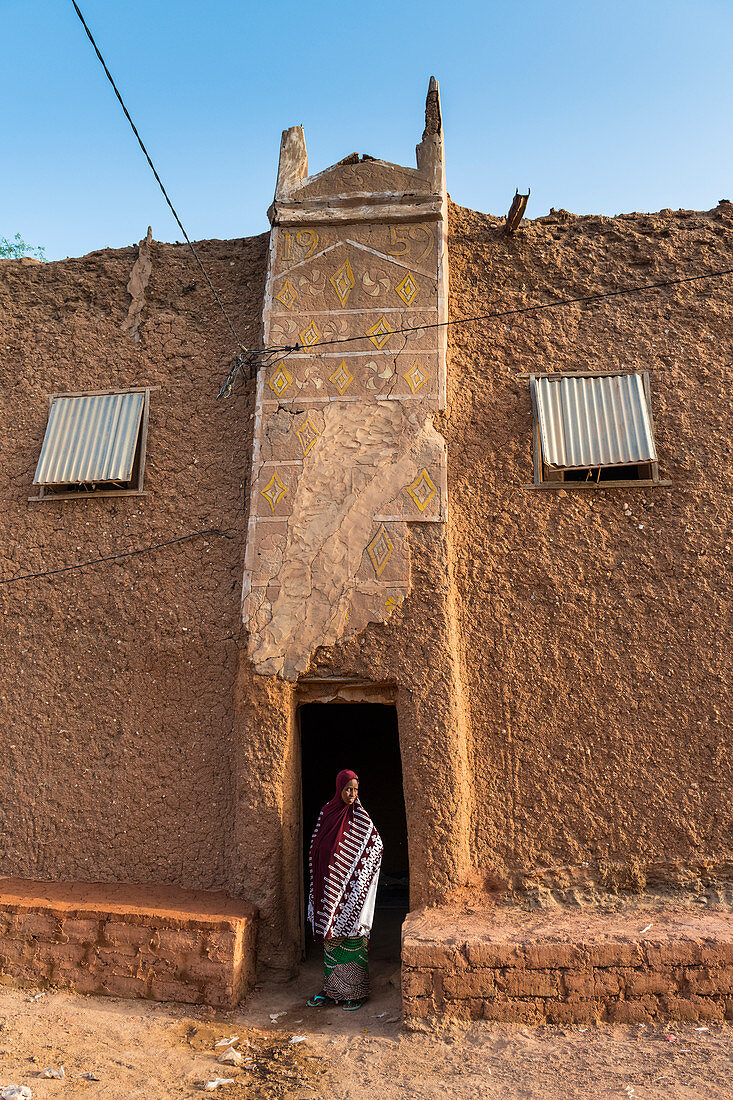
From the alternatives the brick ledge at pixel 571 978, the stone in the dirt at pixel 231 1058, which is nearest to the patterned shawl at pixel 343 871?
the brick ledge at pixel 571 978

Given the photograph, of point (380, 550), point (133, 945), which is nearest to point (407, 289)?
point (380, 550)

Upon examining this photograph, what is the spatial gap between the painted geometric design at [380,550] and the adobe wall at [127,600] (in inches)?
39.8

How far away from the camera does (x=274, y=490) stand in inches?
231

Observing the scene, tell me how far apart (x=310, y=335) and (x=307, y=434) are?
80 cm

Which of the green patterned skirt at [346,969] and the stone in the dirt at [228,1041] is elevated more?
the green patterned skirt at [346,969]

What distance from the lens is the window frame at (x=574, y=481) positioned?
5.89m

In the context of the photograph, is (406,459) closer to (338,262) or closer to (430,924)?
(338,262)

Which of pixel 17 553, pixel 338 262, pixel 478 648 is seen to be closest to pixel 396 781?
pixel 478 648

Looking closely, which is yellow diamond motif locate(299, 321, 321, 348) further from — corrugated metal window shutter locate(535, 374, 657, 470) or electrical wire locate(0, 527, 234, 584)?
corrugated metal window shutter locate(535, 374, 657, 470)

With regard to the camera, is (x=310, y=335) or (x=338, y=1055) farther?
(x=310, y=335)

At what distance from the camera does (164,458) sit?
6.37 m

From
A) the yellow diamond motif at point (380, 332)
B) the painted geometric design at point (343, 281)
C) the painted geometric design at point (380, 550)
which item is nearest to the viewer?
the painted geometric design at point (380, 550)

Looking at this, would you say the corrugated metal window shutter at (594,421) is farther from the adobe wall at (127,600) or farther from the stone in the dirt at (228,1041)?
the stone in the dirt at (228,1041)

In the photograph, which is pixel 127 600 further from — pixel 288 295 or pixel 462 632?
pixel 288 295
